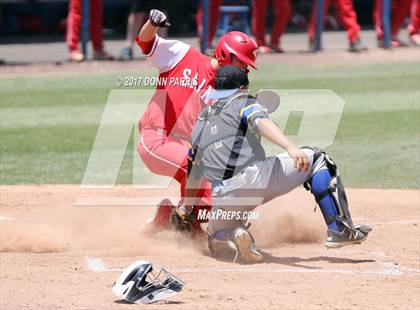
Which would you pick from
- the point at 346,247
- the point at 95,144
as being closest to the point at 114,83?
the point at 95,144

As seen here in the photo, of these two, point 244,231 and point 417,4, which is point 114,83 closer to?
point 417,4

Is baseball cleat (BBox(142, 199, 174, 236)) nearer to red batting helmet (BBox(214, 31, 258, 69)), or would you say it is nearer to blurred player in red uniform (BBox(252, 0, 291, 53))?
red batting helmet (BBox(214, 31, 258, 69))

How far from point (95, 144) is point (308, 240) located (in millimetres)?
4782

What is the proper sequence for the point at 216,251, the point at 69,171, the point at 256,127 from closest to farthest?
the point at 256,127 → the point at 216,251 → the point at 69,171

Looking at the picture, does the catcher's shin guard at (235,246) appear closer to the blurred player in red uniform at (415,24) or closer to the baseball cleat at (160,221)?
the baseball cleat at (160,221)

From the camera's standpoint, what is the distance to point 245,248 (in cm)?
669

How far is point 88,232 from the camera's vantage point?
794 cm

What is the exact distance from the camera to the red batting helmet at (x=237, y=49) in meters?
6.98

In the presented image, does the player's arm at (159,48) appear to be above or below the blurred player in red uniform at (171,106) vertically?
above

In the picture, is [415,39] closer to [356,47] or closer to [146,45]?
[356,47]

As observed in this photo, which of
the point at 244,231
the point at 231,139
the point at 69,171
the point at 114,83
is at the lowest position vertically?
the point at 114,83

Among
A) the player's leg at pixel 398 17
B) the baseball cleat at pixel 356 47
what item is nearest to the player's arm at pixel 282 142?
the baseball cleat at pixel 356 47

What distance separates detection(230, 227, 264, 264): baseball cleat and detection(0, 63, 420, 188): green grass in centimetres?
329

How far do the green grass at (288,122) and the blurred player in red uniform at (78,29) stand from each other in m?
0.76
